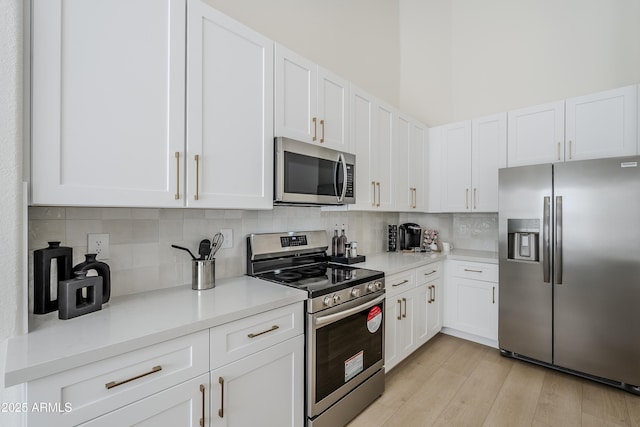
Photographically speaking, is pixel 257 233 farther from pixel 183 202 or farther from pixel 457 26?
pixel 457 26

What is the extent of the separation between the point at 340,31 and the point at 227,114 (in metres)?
2.03

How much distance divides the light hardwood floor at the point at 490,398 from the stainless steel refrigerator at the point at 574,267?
15cm

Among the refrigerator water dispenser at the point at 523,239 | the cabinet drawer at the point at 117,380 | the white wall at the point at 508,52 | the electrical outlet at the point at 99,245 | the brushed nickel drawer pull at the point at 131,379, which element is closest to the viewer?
the cabinet drawer at the point at 117,380

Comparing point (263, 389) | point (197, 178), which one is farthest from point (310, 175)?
point (263, 389)

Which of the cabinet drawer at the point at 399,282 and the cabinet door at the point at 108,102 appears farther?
the cabinet drawer at the point at 399,282

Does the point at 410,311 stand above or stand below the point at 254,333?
below

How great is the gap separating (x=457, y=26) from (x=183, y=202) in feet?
13.1

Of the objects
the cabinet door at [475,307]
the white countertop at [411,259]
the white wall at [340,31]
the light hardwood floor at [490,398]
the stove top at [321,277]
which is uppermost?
the white wall at [340,31]

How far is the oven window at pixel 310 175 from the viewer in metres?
1.83

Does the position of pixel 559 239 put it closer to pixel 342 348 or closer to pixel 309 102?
pixel 342 348

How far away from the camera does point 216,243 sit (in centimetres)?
177

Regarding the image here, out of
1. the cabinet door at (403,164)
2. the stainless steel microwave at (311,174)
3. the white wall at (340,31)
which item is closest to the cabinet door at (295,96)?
the stainless steel microwave at (311,174)

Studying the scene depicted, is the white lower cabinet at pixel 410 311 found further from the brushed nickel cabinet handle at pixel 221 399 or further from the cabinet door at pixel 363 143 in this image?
the brushed nickel cabinet handle at pixel 221 399

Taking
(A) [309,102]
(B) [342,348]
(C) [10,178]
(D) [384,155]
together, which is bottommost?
(B) [342,348]
